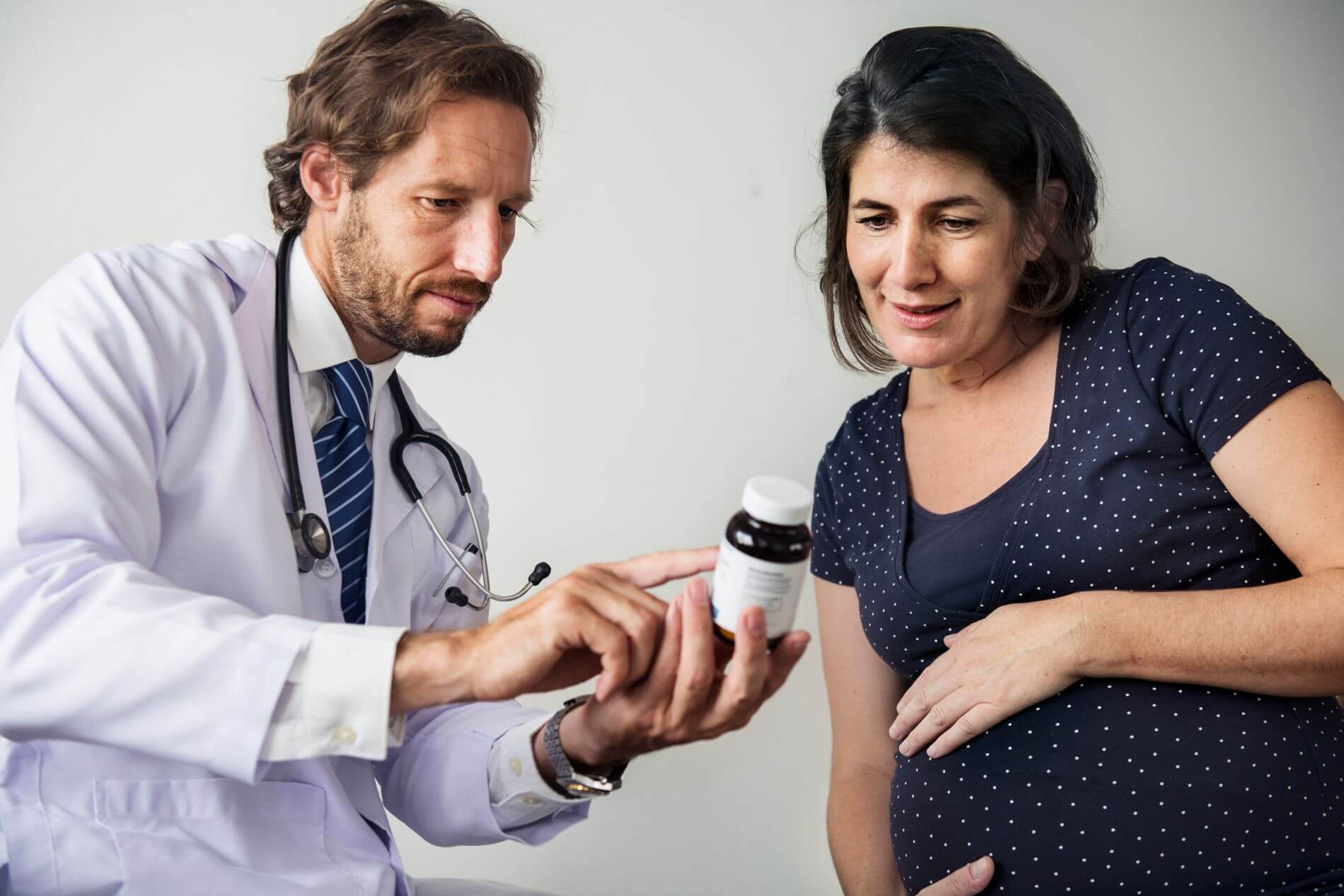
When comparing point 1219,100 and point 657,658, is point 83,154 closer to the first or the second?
point 657,658

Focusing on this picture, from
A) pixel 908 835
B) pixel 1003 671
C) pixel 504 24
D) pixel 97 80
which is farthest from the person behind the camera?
pixel 504 24

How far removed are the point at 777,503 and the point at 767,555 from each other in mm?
48

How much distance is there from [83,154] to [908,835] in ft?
6.10

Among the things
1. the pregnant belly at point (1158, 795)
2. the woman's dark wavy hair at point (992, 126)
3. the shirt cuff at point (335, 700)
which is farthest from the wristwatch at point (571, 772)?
the woman's dark wavy hair at point (992, 126)

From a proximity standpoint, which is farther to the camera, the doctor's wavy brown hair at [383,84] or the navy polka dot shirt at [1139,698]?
the doctor's wavy brown hair at [383,84]

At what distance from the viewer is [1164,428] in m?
1.46

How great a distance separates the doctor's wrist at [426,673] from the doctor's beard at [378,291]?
0.61 m

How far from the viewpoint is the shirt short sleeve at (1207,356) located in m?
1.39

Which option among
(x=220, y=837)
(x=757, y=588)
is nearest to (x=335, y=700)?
(x=220, y=837)

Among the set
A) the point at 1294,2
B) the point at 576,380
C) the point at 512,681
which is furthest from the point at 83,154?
the point at 1294,2

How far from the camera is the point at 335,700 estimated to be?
108 centimetres

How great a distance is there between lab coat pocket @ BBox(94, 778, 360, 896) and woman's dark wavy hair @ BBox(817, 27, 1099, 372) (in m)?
1.13

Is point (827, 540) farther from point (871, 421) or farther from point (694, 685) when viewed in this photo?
point (694, 685)

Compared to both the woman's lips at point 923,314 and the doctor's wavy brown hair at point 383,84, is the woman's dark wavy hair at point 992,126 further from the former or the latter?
the doctor's wavy brown hair at point 383,84
